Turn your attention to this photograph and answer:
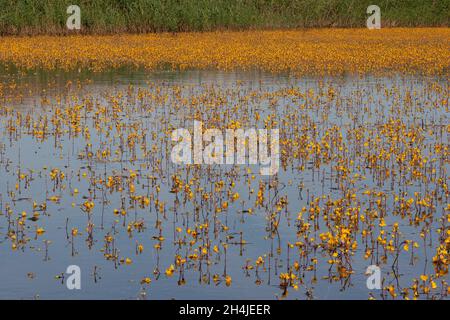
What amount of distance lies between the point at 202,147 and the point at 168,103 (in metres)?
6.74

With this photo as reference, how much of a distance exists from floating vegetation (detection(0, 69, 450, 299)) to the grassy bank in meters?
21.2

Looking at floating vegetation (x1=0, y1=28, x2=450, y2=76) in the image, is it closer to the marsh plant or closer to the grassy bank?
the grassy bank

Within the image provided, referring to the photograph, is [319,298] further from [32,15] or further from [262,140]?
[32,15]

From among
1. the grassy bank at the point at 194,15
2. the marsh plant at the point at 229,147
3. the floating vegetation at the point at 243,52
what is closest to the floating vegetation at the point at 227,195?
the marsh plant at the point at 229,147

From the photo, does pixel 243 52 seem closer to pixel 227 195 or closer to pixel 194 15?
pixel 194 15

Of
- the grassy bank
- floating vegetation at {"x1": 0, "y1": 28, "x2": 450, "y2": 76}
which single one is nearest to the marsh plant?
floating vegetation at {"x1": 0, "y1": 28, "x2": 450, "y2": 76}

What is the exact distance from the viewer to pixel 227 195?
14.2 metres

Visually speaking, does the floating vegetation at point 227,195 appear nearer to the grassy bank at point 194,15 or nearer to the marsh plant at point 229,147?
the marsh plant at point 229,147

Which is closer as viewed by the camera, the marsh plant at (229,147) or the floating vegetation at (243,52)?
the marsh plant at (229,147)

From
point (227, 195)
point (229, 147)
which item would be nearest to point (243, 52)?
point (229, 147)

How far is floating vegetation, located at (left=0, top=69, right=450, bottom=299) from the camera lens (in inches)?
414

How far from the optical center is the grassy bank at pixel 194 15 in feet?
158

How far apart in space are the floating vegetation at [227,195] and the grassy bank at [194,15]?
21218 mm
